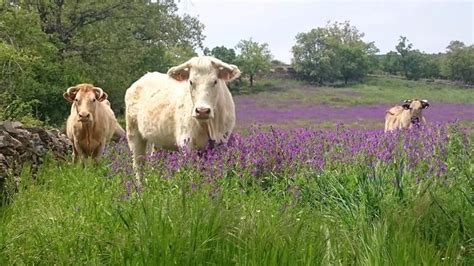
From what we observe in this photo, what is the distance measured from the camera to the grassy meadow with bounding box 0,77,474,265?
3.54 meters

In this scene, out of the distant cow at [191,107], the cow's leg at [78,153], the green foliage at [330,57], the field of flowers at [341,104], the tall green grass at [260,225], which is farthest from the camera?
the green foliage at [330,57]

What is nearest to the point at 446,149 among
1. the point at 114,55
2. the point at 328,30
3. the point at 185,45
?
the point at 114,55

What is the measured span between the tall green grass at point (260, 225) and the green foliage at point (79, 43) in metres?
9.62

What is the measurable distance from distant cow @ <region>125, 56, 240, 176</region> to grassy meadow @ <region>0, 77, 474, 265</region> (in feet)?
0.88

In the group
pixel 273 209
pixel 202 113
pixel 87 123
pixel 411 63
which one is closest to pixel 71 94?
pixel 87 123

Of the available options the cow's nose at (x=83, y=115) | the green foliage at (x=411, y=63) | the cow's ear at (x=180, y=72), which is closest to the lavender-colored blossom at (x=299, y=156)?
the cow's ear at (x=180, y=72)

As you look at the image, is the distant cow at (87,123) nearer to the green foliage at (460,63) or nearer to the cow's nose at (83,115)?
the cow's nose at (83,115)

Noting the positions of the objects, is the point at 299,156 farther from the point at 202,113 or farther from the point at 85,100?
the point at 85,100

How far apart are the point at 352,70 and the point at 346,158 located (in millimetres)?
23041

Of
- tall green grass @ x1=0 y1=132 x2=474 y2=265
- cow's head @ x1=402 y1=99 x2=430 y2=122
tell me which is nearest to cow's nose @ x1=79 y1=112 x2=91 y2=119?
tall green grass @ x1=0 y1=132 x2=474 y2=265

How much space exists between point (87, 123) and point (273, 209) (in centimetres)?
607

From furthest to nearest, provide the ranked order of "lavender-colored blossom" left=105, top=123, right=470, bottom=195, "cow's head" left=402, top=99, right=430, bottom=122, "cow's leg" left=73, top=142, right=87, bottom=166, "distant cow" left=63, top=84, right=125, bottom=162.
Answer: "cow's head" left=402, top=99, right=430, bottom=122, "cow's leg" left=73, top=142, right=87, bottom=166, "distant cow" left=63, top=84, right=125, bottom=162, "lavender-colored blossom" left=105, top=123, right=470, bottom=195

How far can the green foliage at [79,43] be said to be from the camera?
50.3 feet

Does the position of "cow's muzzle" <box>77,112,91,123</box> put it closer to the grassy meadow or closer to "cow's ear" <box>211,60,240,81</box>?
the grassy meadow
